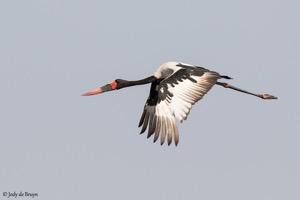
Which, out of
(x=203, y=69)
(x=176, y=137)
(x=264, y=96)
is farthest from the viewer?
(x=264, y=96)

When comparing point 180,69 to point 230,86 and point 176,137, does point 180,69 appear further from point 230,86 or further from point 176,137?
point 230,86

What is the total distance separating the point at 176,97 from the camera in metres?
22.3

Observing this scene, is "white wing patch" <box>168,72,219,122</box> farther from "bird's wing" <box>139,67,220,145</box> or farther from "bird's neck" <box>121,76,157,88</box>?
"bird's neck" <box>121,76,157,88</box>

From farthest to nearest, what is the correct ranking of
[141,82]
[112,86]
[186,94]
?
[112,86] < [141,82] < [186,94]

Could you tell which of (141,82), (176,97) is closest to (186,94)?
(176,97)

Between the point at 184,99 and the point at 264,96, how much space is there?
5720 mm

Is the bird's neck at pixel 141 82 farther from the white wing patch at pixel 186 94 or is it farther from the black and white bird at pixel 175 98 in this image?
the white wing patch at pixel 186 94

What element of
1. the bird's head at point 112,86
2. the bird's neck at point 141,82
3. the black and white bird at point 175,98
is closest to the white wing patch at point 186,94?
the black and white bird at point 175,98

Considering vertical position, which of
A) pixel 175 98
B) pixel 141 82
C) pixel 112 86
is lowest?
pixel 112 86

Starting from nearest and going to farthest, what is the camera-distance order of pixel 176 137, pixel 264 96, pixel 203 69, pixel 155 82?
1. pixel 176 137
2. pixel 203 69
3. pixel 155 82
4. pixel 264 96

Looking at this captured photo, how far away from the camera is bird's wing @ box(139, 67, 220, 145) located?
72.3ft

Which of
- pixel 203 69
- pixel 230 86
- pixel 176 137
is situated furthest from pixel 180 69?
pixel 230 86

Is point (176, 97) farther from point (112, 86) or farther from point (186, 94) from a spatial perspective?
point (112, 86)

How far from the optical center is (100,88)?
25781 mm
